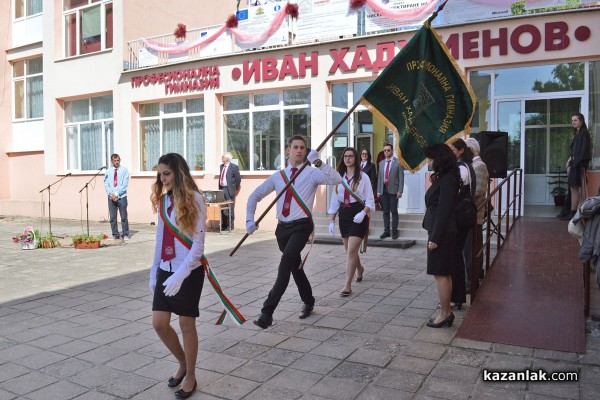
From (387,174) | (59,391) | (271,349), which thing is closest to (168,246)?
(59,391)

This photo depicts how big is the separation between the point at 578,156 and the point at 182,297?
8228mm

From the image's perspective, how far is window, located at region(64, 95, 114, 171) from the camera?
677 inches

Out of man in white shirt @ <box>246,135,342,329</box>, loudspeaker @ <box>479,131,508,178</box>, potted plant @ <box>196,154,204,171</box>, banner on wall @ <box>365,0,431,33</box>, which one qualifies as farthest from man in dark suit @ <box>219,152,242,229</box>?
man in white shirt @ <box>246,135,342,329</box>

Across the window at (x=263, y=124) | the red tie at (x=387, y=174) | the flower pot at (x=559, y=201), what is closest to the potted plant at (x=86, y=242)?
the window at (x=263, y=124)

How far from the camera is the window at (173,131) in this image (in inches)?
594

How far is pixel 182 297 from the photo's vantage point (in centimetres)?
363

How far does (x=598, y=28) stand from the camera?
32.3 feet

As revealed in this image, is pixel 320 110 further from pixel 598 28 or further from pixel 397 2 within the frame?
pixel 598 28

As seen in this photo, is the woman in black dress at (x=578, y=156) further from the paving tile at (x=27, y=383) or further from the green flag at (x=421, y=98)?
the paving tile at (x=27, y=383)

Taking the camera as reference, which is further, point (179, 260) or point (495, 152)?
point (495, 152)

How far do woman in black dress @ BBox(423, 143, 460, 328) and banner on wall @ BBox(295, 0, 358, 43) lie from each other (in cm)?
788

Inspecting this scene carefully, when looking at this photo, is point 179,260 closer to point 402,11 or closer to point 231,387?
point 231,387

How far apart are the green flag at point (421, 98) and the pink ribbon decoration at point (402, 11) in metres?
6.30

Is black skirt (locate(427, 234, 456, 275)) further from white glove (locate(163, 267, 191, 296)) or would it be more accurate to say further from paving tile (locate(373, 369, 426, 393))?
white glove (locate(163, 267, 191, 296))
